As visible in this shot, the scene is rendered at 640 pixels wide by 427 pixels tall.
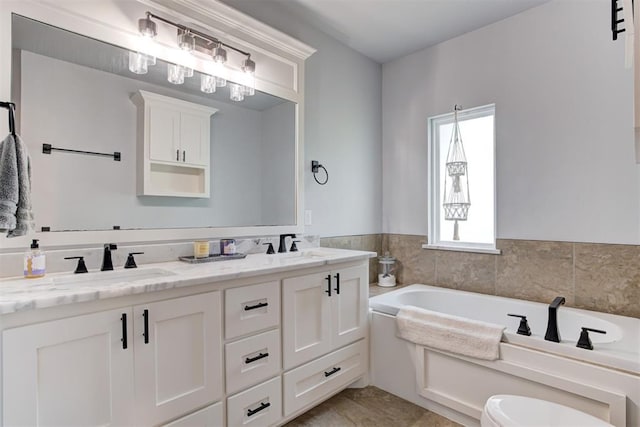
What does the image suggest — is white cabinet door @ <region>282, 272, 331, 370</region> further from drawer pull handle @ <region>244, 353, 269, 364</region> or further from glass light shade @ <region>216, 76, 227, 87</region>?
glass light shade @ <region>216, 76, 227, 87</region>

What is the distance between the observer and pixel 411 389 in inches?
82.7

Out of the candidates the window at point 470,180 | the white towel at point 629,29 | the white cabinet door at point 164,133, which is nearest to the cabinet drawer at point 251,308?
the white cabinet door at point 164,133

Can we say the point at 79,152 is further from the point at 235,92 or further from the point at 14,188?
the point at 235,92

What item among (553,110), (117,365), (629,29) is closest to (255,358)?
(117,365)

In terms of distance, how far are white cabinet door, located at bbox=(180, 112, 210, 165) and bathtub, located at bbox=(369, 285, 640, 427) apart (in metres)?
1.52

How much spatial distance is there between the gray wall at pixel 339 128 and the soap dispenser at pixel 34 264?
162 cm

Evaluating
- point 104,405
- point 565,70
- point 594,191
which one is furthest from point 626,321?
point 104,405

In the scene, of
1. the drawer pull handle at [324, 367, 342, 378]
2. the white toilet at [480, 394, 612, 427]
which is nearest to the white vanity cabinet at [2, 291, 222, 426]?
the drawer pull handle at [324, 367, 342, 378]

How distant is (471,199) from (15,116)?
2936 mm

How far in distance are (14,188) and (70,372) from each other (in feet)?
2.19

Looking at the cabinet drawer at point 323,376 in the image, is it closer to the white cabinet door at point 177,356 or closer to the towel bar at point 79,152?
the white cabinet door at point 177,356

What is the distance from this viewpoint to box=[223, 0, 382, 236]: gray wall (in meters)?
2.56

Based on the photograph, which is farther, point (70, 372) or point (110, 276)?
point (110, 276)

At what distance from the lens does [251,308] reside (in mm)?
1567
